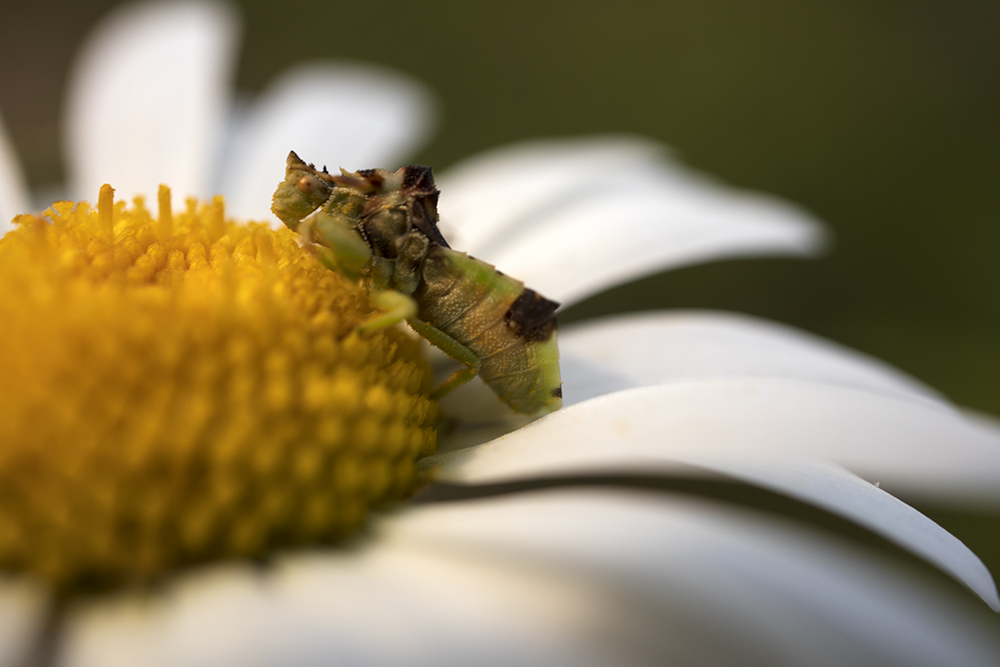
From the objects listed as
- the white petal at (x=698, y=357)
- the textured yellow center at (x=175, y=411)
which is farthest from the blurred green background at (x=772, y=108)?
the textured yellow center at (x=175, y=411)

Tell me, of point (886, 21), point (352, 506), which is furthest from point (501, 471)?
point (886, 21)

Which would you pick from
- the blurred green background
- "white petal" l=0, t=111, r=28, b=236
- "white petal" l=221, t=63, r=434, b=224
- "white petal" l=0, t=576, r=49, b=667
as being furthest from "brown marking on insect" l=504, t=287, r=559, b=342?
the blurred green background

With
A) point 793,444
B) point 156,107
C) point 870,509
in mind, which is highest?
point 156,107

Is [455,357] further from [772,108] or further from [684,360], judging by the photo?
[772,108]

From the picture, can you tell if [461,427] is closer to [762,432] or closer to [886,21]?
[762,432]

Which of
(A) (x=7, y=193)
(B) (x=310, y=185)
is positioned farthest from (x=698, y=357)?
(A) (x=7, y=193)

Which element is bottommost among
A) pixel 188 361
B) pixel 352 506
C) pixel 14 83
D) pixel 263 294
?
pixel 352 506
